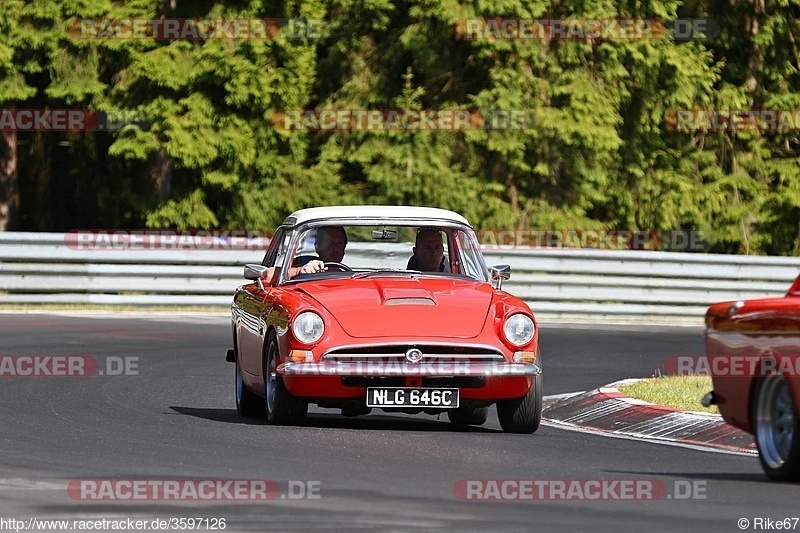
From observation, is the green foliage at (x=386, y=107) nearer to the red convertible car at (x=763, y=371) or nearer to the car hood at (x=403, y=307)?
the car hood at (x=403, y=307)

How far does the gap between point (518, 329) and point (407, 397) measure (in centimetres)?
86

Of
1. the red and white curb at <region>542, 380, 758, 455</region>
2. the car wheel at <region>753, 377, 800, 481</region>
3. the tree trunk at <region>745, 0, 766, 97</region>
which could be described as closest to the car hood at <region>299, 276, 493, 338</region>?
the red and white curb at <region>542, 380, 758, 455</region>

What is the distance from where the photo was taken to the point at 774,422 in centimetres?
891

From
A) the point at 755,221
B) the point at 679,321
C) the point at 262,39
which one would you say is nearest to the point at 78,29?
the point at 262,39

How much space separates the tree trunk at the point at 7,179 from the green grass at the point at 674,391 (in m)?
19.3

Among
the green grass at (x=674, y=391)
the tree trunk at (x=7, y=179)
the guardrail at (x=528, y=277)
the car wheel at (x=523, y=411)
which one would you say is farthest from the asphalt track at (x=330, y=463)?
the tree trunk at (x=7, y=179)

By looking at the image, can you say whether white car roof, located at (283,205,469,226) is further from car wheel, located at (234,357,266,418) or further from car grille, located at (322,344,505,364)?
car grille, located at (322,344,505,364)

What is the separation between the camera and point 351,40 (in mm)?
30094

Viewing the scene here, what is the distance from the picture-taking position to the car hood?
36.3 feet

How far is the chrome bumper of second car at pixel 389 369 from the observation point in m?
10.9

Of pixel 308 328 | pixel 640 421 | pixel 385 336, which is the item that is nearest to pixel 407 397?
pixel 385 336

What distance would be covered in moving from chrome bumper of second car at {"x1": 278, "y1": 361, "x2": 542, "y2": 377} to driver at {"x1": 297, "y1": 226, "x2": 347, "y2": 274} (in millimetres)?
1523

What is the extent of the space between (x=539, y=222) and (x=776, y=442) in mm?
20694

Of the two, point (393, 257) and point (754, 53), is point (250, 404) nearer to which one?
point (393, 257)
